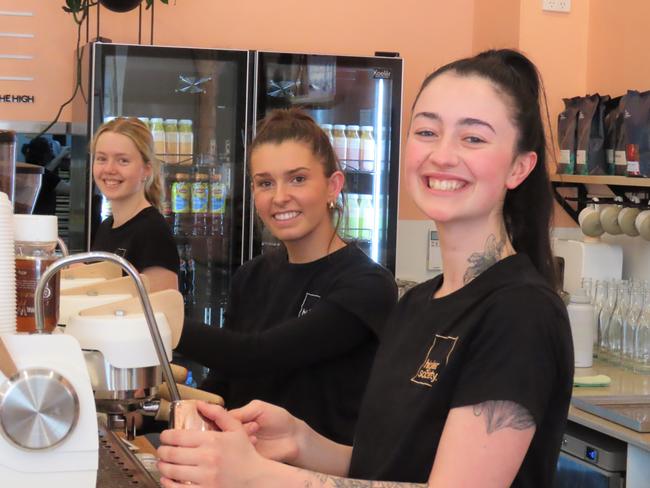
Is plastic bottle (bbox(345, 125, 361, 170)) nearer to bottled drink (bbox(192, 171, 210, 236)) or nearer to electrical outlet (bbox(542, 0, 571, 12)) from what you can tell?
bottled drink (bbox(192, 171, 210, 236))

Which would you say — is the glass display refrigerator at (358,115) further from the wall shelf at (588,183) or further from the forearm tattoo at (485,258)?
the forearm tattoo at (485,258)

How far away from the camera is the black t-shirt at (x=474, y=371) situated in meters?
1.39

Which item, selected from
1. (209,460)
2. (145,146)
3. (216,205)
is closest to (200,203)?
(216,205)

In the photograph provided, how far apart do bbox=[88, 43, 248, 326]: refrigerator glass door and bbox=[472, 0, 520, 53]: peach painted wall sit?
1.31m

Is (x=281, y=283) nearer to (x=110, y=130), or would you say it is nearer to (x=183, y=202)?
(x=110, y=130)

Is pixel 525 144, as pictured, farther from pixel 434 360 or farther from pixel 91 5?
pixel 91 5

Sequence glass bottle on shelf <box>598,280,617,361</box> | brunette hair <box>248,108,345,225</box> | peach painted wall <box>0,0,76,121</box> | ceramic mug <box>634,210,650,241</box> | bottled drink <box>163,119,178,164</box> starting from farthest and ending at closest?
peach painted wall <box>0,0,76,121</box>, bottled drink <box>163,119,178,164</box>, ceramic mug <box>634,210,650,241</box>, glass bottle on shelf <box>598,280,617,361</box>, brunette hair <box>248,108,345,225</box>

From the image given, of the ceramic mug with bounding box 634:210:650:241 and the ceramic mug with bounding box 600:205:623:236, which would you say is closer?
the ceramic mug with bounding box 634:210:650:241

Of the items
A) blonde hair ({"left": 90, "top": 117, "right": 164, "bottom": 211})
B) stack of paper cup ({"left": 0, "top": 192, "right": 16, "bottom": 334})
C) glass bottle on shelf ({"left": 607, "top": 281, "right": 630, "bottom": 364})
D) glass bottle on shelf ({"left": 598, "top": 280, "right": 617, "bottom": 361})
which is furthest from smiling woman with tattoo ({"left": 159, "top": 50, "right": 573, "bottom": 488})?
glass bottle on shelf ({"left": 598, "top": 280, "right": 617, "bottom": 361})

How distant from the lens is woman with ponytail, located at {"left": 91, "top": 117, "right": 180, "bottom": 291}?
3.42 metres

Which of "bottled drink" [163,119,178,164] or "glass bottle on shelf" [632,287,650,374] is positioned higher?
"bottled drink" [163,119,178,164]

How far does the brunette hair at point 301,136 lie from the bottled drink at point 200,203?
2342mm

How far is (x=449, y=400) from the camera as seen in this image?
4.82ft

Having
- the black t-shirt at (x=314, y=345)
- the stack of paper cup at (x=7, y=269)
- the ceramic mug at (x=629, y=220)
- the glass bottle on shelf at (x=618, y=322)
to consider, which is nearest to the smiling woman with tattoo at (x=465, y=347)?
the stack of paper cup at (x=7, y=269)
